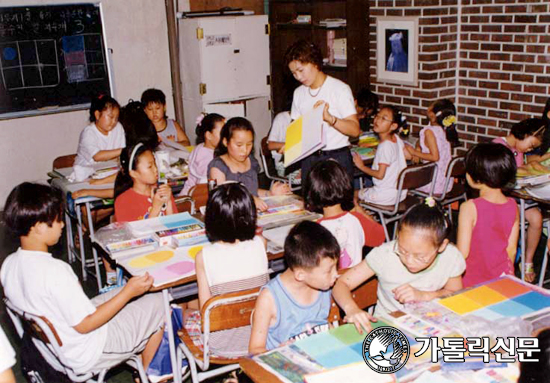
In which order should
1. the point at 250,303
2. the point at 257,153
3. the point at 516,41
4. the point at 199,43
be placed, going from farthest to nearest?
1. the point at 257,153
2. the point at 199,43
3. the point at 516,41
4. the point at 250,303

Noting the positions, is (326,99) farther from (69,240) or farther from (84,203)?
(69,240)

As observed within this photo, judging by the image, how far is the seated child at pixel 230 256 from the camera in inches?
107

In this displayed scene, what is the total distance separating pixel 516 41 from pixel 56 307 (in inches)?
183

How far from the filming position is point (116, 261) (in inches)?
119

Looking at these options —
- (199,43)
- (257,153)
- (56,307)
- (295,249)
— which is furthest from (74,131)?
(295,249)

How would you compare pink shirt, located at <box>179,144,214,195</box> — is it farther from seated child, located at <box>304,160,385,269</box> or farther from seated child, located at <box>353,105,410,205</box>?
seated child, located at <box>304,160,385,269</box>

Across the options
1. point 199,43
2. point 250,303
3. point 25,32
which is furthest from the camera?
point 199,43

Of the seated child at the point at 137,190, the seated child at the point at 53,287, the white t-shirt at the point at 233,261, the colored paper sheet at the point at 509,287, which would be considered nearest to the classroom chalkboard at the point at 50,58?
the seated child at the point at 137,190

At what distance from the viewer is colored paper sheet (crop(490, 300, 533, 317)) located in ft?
7.18

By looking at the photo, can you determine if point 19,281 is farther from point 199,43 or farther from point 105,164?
point 199,43

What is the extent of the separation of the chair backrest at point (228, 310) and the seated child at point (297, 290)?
0.15m

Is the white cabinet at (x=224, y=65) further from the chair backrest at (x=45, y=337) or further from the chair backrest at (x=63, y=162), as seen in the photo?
the chair backrest at (x=45, y=337)

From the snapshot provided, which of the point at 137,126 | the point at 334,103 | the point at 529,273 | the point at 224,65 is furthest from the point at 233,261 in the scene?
the point at 224,65

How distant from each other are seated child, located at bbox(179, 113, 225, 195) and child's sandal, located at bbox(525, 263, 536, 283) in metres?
2.35
